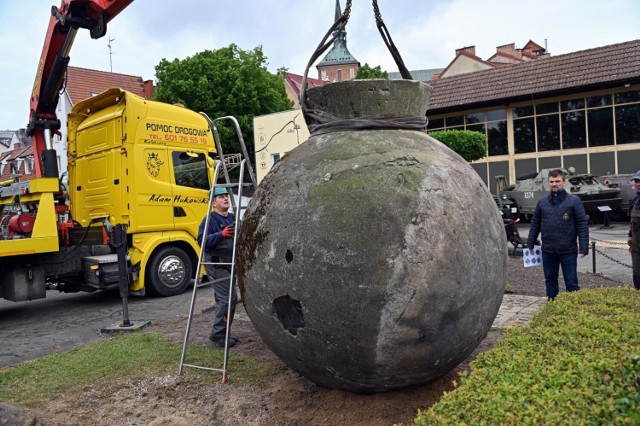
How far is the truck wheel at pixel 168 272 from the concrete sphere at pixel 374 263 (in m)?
6.39

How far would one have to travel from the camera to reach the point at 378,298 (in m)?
3.09

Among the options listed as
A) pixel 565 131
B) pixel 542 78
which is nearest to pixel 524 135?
pixel 565 131

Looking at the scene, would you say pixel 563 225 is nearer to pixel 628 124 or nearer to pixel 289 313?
pixel 289 313

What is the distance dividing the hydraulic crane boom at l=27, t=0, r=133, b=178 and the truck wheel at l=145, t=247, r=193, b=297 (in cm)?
224

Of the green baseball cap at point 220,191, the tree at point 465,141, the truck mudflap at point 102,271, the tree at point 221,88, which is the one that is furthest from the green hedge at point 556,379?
the tree at point 221,88

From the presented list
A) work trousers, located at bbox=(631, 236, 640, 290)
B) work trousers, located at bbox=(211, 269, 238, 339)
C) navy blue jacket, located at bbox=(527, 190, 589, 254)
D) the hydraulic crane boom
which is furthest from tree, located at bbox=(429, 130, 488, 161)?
work trousers, located at bbox=(211, 269, 238, 339)

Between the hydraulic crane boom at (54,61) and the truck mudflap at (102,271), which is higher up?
the hydraulic crane boom at (54,61)

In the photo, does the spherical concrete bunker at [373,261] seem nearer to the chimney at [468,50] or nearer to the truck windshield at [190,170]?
the truck windshield at [190,170]

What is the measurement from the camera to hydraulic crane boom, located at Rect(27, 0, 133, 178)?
894 cm

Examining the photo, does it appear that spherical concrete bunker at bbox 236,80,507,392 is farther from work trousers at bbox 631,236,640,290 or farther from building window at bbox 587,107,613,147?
building window at bbox 587,107,613,147

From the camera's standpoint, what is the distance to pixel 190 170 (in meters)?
10.1

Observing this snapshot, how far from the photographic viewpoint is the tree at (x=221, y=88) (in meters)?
30.2

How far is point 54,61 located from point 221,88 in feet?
71.8

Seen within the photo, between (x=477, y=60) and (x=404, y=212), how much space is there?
3854cm
